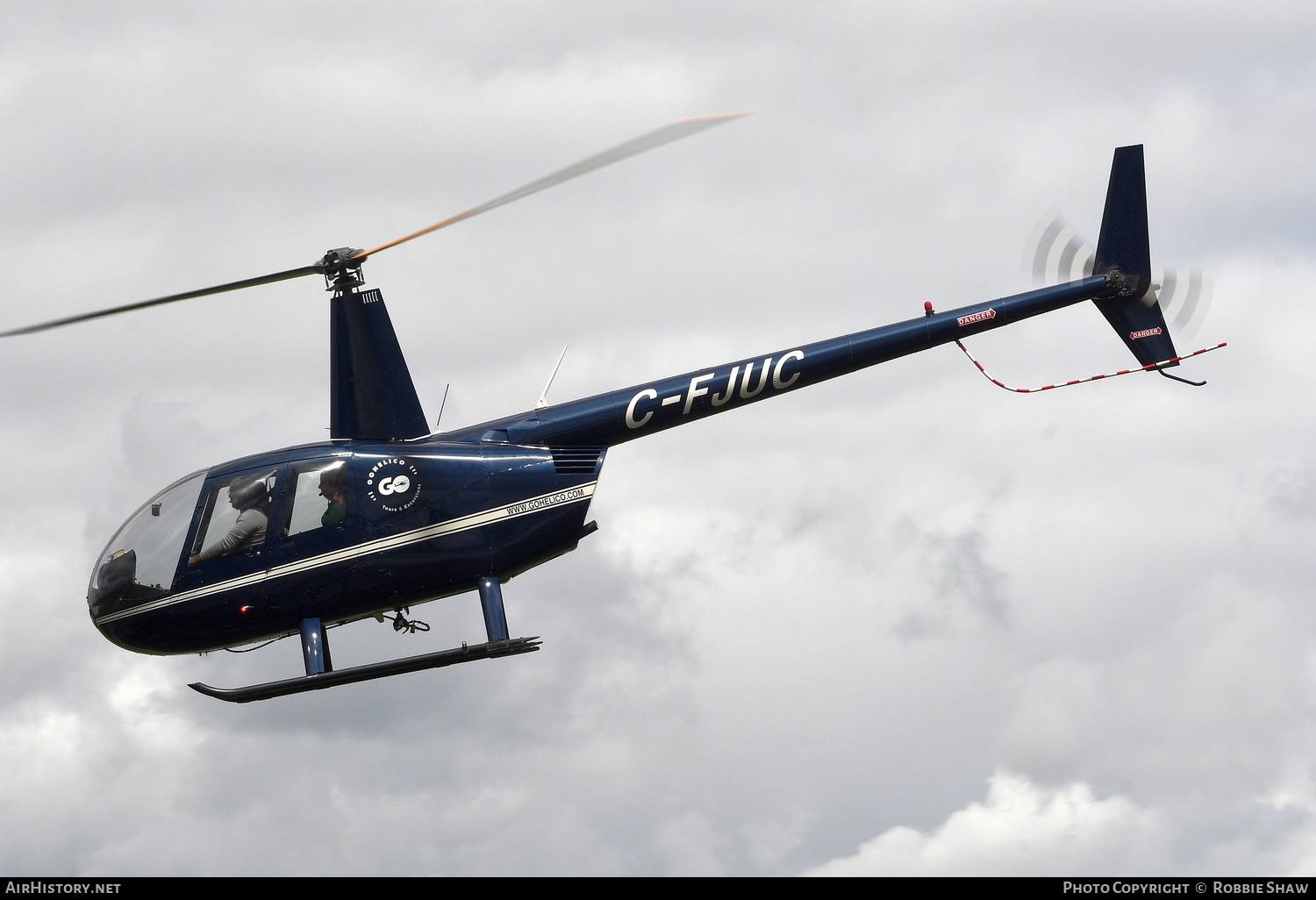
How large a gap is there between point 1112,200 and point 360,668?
18418mm

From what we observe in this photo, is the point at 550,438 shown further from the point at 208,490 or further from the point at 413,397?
the point at 208,490

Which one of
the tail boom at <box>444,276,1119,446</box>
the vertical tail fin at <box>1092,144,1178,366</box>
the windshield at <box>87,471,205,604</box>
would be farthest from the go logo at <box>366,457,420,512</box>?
the vertical tail fin at <box>1092,144,1178,366</box>

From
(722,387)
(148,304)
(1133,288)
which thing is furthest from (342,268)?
(1133,288)

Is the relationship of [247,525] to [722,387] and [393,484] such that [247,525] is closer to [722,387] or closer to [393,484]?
[393,484]

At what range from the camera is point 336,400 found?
1070 inches

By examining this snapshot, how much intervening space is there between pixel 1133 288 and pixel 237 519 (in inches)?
739

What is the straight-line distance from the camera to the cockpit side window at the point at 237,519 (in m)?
26.0

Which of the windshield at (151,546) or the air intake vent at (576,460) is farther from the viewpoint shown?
the air intake vent at (576,460)

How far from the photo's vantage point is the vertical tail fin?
31.8 meters

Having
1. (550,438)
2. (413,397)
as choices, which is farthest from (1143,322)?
(413,397)

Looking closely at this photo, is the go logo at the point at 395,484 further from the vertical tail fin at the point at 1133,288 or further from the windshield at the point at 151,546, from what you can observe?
the vertical tail fin at the point at 1133,288

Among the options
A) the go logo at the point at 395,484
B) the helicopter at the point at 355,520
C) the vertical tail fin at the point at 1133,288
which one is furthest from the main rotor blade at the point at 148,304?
the vertical tail fin at the point at 1133,288

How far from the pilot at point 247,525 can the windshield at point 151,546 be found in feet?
1.81

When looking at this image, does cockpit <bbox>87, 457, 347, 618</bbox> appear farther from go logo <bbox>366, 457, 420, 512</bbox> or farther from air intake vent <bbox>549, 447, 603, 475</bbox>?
air intake vent <bbox>549, 447, 603, 475</bbox>
